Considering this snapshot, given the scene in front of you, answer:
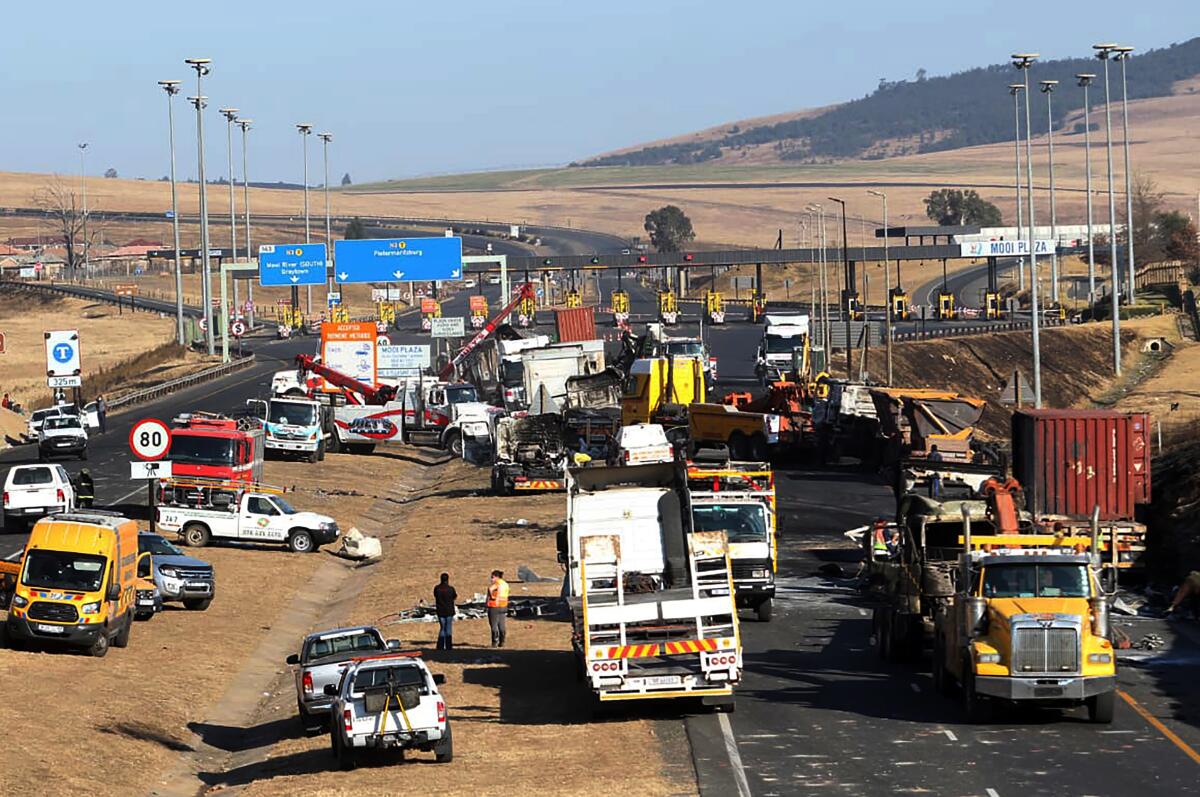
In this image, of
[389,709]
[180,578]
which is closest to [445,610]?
[389,709]

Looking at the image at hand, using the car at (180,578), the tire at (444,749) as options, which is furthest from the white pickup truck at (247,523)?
the tire at (444,749)

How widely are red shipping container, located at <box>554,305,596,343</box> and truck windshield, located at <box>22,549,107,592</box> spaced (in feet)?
196

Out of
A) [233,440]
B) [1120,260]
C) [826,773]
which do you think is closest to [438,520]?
[233,440]

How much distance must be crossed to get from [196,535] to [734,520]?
1768 centimetres

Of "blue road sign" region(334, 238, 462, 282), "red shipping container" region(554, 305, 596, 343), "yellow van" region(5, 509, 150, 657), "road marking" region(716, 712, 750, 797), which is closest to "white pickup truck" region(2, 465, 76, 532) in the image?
"yellow van" region(5, 509, 150, 657)

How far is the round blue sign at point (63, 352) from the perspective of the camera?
71188mm

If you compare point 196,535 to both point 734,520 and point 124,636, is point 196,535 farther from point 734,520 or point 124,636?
point 734,520

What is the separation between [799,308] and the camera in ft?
489

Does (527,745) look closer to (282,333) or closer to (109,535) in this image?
(109,535)

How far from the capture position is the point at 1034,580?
24.6m

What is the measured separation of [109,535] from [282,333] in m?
110

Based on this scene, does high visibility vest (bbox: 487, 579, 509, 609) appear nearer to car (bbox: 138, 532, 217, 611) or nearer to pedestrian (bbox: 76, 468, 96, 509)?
car (bbox: 138, 532, 217, 611)

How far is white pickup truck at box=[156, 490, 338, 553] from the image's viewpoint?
4691 centimetres

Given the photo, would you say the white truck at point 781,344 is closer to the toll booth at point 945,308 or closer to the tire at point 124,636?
the toll booth at point 945,308
